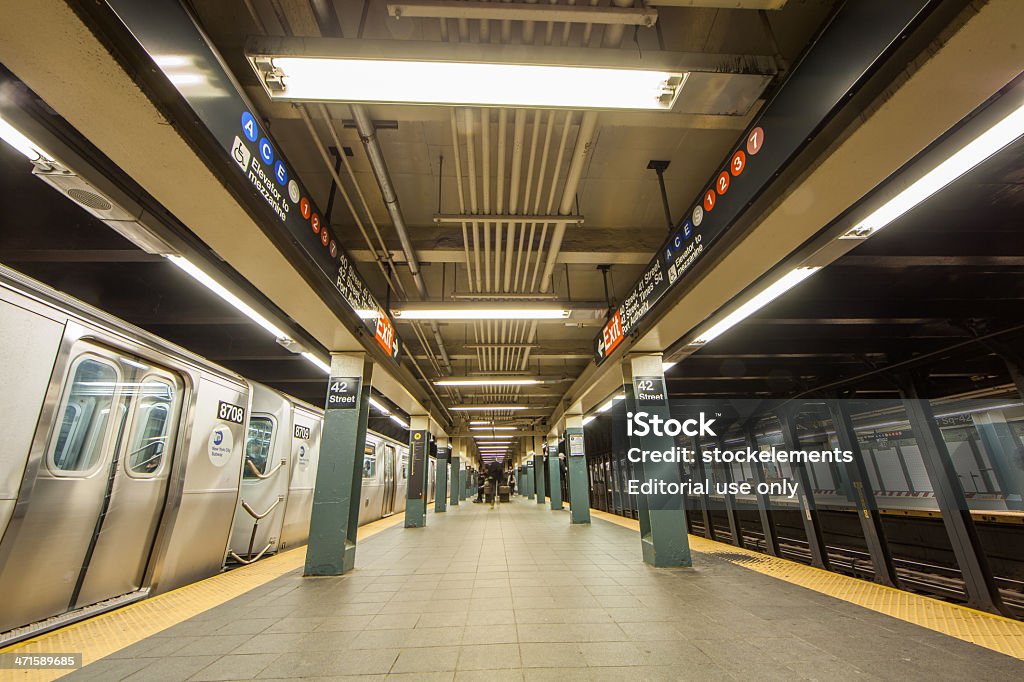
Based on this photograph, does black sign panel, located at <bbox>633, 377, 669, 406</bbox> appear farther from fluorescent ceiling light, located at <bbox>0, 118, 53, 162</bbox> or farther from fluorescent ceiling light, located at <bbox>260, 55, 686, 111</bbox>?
fluorescent ceiling light, located at <bbox>0, 118, 53, 162</bbox>

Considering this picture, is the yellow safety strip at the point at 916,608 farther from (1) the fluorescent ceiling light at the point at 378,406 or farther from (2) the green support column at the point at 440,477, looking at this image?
(2) the green support column at the point at 440,477

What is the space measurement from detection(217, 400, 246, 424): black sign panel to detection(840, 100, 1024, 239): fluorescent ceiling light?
6.34 metres

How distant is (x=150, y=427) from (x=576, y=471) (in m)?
8.91

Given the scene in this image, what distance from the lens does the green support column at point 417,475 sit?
31.7ft

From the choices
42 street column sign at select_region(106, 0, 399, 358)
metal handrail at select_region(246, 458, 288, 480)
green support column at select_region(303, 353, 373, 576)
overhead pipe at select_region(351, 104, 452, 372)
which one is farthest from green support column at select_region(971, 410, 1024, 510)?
metal handrail at select_region(246, 458, 288, 480)

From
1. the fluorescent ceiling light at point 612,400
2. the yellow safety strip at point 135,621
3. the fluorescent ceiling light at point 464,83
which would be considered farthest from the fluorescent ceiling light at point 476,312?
the fluorescent ceiling light at point 612,400

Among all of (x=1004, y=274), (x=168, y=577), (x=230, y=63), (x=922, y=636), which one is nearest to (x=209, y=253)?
(x=230, y=63)

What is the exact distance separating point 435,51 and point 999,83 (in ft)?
8.24

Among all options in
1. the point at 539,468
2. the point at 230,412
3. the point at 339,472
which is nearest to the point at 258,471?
the point at 230,412

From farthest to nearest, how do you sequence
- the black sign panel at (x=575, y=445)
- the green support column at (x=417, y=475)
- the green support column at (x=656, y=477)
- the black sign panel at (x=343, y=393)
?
the black sign panel at (x=575, y=445) → the green support column at (x=417, y=475) → the black sign panel at (x=343, y=393) → the green support column at (x=656, y=477)

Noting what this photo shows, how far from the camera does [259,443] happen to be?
6090 millimetres

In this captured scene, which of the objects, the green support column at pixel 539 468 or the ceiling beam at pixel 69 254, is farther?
the green support column at pixel 539 468

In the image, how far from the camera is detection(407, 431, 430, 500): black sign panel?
32.1ft

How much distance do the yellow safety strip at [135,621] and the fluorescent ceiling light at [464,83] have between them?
3599 mm
